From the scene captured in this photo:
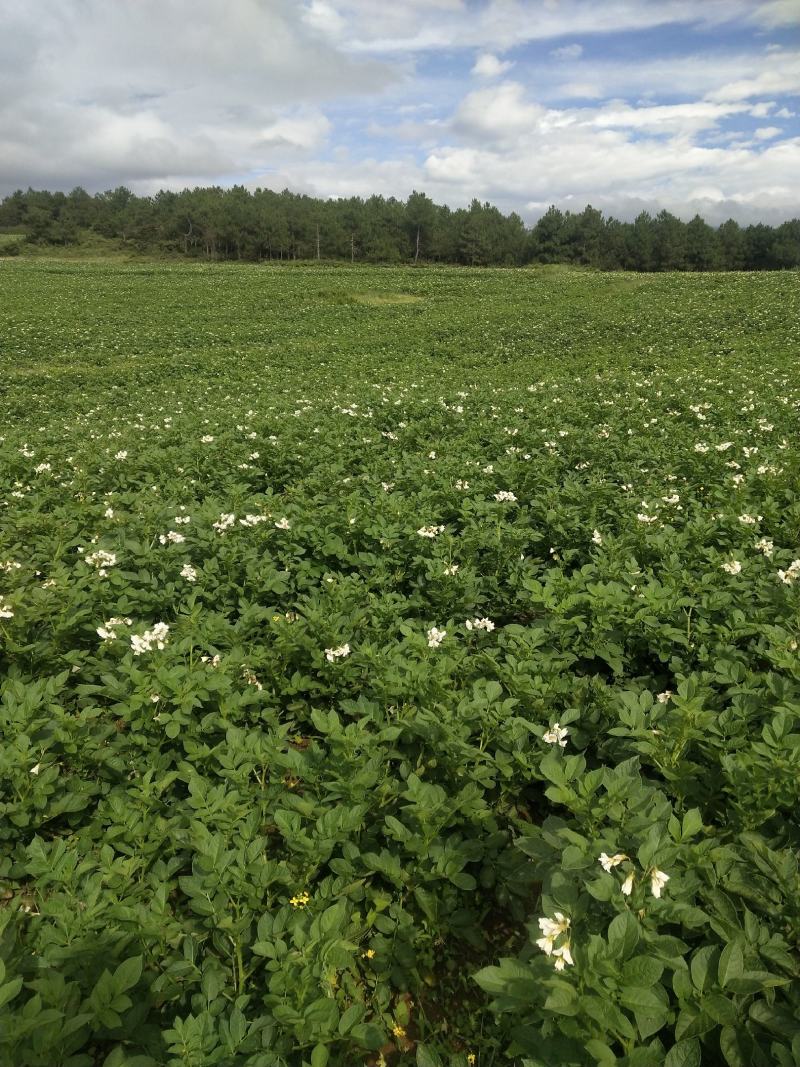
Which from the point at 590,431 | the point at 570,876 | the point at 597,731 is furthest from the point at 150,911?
the point at 590,431

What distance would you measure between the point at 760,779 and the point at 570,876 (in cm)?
101

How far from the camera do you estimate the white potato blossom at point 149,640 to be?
3604 millimetres

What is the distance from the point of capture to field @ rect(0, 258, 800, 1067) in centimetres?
188

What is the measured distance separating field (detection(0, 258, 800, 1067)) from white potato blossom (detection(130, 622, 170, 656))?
22mm

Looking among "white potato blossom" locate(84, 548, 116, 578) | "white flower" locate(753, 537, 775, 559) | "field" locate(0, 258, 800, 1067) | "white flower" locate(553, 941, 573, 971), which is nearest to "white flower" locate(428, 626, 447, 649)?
"field" locate(0, 258, 800, 1067)

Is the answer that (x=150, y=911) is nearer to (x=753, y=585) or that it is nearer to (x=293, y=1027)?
(x=293, y=1027)

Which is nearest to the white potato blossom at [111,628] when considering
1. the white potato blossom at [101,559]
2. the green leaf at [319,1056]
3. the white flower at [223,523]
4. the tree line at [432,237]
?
the white potato blossom at [101,559]

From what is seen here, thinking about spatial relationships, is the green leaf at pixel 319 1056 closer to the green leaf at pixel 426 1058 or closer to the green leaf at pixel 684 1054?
the green leaf at pixel 426 1058

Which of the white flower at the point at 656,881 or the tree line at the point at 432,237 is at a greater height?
the tree line at the point at 432,237

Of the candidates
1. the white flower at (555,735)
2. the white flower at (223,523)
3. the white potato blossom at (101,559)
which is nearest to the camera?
the white flower at (555,735)

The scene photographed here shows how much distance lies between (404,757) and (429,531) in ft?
8.30

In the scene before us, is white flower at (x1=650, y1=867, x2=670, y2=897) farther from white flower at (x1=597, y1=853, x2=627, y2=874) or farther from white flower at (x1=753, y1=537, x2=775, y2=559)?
white flower at (x1=753, y1=537, x2=775, y2=559)

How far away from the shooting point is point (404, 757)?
3.10 meters

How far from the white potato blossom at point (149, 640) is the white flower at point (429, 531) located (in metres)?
2.37
